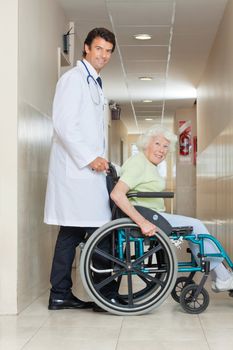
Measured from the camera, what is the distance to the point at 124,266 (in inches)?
129

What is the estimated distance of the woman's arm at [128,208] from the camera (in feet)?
10.4

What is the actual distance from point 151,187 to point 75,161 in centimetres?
40

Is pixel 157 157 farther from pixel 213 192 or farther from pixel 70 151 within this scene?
pixel 213 192

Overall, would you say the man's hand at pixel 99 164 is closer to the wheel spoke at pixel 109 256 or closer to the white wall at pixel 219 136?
the wheel spoke at pixel 109 256

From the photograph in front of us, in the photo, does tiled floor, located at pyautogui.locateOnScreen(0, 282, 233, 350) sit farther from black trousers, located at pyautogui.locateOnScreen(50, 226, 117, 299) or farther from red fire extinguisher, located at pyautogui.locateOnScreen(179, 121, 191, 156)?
red fire extinguisher, located at pyautogui.locateOnScreen(179, 121, 191, 156)

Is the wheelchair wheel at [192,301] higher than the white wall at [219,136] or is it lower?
lower

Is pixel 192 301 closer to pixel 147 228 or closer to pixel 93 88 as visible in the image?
pixel 147 228

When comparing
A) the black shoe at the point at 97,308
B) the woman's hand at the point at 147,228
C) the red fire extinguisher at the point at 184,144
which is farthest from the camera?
the red fire extinguisher at the point at 184,144

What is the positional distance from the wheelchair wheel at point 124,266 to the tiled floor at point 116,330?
0.08 m

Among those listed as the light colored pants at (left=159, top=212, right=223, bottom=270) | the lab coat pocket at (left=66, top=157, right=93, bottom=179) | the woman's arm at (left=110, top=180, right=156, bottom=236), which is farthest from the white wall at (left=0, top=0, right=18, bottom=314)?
the light colored pants at (left=159, top=212, right=223, bottom=270)

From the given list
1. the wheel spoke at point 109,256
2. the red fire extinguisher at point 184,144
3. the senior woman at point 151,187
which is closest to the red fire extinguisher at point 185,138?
the red fire extinguisher at point 184,144

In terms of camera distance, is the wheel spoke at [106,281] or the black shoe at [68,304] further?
the black shoe at [68,304]

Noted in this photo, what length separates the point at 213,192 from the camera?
6828mm

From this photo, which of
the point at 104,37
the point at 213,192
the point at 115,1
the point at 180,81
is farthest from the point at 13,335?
the point at 180,81
